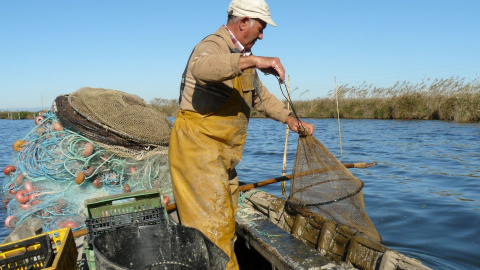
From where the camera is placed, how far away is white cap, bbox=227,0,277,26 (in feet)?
8.71

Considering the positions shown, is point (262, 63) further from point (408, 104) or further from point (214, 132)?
point (408, 104)

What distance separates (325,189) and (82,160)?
96.5 inches

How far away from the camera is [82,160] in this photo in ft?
13.8

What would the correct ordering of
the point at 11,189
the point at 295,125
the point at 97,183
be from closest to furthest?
the point at 295,125, the point at 97,183, the point at 11,189

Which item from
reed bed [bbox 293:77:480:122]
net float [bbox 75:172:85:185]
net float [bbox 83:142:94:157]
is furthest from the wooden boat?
reed bed [bbox 293:77:480:122]

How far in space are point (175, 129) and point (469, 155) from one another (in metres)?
10.4

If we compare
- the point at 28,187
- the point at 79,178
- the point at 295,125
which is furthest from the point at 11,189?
the point at 295,125

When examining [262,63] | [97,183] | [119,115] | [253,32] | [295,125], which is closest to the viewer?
[262,63]

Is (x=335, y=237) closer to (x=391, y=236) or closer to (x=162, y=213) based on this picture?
(x=162, y=213)

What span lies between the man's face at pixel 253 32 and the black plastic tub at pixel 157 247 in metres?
1.34

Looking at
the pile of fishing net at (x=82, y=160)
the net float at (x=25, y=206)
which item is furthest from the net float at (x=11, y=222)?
the net float at (x=25, y=206)

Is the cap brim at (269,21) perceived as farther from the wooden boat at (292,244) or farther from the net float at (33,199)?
the net float at (33,199)

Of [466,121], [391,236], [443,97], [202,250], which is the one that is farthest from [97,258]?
[443,97]

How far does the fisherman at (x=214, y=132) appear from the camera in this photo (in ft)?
8.99
